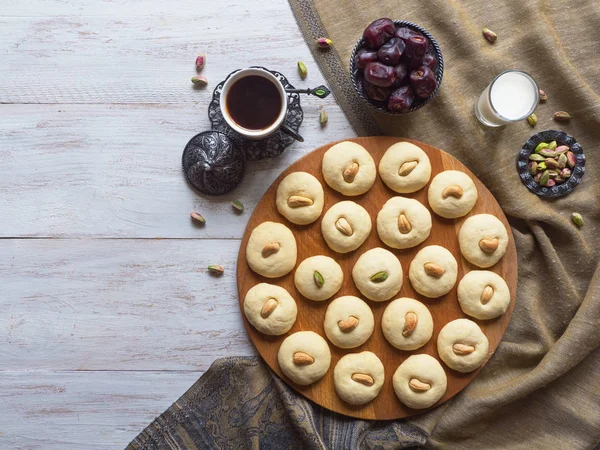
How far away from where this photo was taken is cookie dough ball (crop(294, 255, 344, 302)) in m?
1.60

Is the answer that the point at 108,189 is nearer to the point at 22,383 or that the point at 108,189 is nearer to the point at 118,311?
the point at 118,311

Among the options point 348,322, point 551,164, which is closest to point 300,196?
point 348,322

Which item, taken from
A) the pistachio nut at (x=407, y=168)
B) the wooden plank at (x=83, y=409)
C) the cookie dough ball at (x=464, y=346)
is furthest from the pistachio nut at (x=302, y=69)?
the wooden plank at (x=83, y=409)

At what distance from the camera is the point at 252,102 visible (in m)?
1.54

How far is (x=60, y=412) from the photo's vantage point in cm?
176

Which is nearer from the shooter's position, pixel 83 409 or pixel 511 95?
pixel 511 95

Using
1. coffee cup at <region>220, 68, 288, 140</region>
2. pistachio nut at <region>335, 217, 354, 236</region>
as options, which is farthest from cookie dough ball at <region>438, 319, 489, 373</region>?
coffee cup at <region>220, 68, 288, 140</region>

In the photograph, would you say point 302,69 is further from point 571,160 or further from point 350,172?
point 571,160

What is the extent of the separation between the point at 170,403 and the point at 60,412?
14.1 inches

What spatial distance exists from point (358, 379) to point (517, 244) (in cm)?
65

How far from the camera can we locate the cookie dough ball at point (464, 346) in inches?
62.5

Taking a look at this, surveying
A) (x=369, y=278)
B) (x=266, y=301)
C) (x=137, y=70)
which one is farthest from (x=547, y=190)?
(x=137, y=70)

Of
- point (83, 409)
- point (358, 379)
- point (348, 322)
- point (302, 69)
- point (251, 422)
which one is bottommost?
point (83, 409)

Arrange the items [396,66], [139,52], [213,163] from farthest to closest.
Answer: [139,52], [213,163], [396,66]
